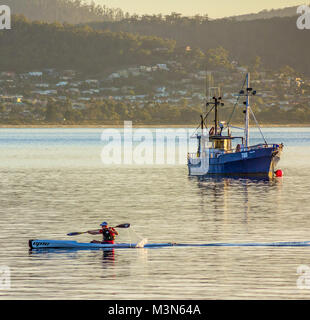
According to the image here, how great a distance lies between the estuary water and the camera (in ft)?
116

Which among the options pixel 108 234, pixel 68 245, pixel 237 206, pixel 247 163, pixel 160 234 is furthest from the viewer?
pixel 247 163

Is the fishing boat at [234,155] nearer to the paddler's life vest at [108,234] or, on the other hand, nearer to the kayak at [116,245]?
the kayak at [116,245]

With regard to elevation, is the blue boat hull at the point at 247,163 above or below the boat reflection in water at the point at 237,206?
above

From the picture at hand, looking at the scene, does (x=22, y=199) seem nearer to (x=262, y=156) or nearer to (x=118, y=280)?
(x=262, y=156)

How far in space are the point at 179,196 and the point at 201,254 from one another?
36.7 m

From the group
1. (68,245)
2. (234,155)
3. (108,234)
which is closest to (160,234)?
(108,234)

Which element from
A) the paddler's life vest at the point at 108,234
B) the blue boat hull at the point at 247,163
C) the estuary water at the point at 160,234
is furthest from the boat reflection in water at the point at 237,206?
the paddler's life vest at the point at 108,234

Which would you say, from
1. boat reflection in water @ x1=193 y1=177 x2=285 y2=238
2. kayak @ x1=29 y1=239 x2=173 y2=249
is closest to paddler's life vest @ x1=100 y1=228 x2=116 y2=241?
kayak @ x1=29 y1=239 x2=173 y2=249

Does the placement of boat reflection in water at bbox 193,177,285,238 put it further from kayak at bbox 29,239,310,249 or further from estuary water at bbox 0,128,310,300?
kayak at bbox 29,239,310,249

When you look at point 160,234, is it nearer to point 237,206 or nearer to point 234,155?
point 237,206

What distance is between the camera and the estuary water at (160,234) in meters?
35.3

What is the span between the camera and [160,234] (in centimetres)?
5175

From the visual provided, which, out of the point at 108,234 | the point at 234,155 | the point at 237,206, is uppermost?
the point at 234,155

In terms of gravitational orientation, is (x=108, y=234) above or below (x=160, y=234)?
above
